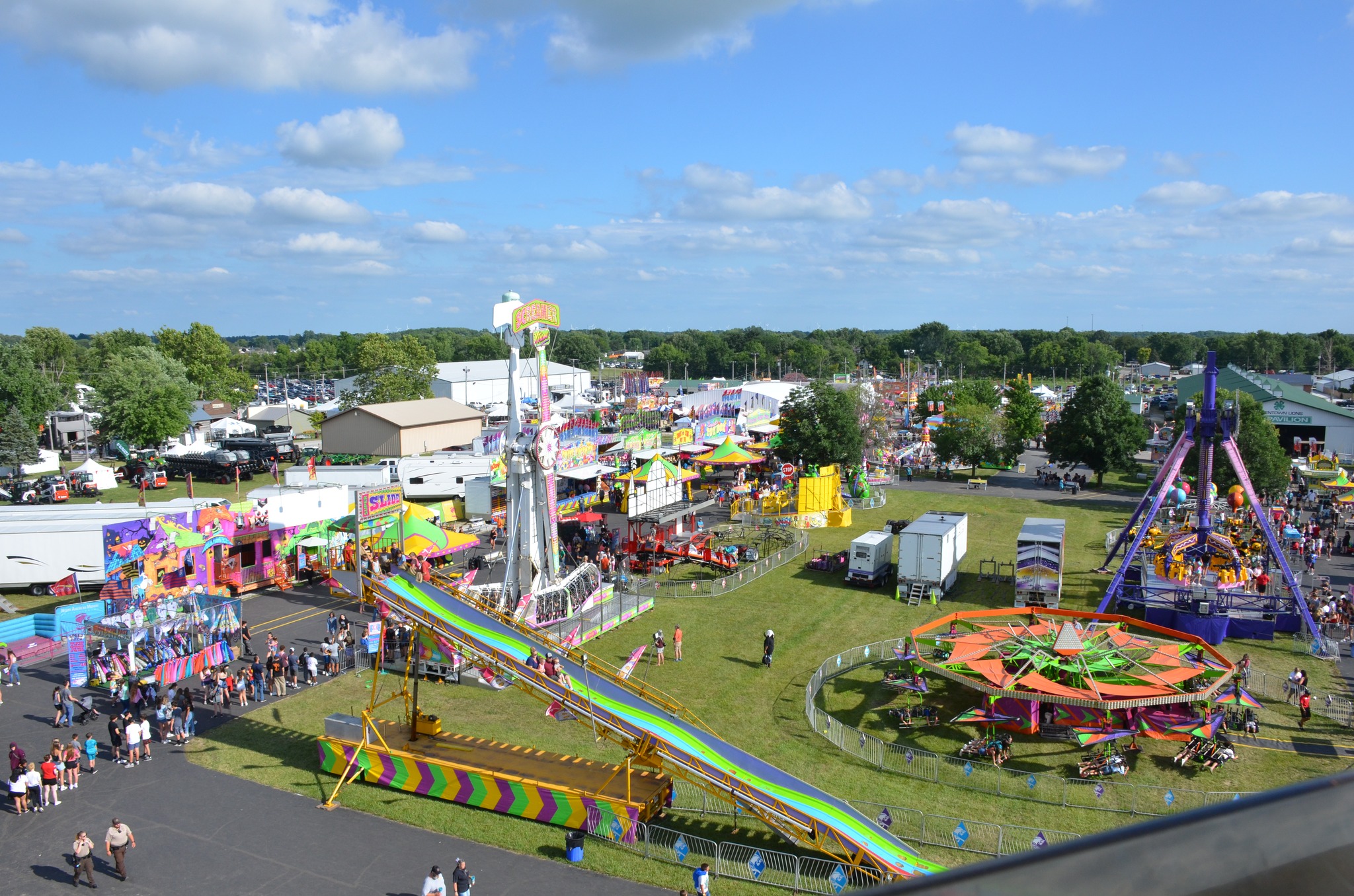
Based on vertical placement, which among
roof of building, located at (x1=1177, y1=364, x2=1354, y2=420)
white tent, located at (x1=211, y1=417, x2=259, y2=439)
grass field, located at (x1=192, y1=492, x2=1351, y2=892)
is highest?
roof of building, located at (x1=1177, y1=364, x2=1354, y2=420)

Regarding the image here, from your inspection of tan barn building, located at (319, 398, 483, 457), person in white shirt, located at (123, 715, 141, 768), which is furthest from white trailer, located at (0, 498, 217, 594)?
tan barn building, located at (319, 398, 483, 457)

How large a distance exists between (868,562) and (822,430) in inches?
770

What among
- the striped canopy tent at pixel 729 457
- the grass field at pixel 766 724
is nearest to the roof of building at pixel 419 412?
the striped canopy tent at pixel 729 457

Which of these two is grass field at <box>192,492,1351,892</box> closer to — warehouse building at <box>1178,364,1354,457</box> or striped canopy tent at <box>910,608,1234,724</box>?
striped canopy tent at <box>910,608,1234,724</box>

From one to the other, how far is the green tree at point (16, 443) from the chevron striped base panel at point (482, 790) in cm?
5335

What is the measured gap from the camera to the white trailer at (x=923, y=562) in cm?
3228

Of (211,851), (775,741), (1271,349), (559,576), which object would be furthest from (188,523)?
(1271,349)

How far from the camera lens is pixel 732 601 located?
1275 inches

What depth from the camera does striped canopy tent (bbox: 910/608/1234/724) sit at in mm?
20406

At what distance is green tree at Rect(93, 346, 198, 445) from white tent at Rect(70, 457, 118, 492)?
6.44 m

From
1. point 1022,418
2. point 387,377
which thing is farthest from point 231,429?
point 1022,418

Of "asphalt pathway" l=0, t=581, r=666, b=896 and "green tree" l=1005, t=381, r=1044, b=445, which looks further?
"green tree" l=1005, t=381, r=1044, b=445

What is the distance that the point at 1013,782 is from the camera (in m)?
18.7

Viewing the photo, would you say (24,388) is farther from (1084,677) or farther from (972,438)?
(1084,677)
